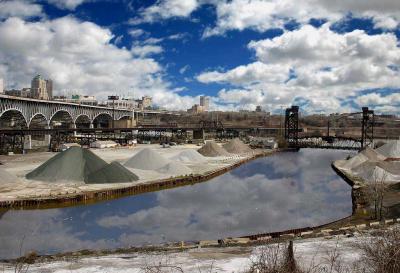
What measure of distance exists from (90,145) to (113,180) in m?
46.2

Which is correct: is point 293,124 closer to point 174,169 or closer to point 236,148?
point 236,148

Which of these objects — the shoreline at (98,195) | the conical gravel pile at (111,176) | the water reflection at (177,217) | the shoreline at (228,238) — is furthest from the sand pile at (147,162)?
the water reflection at (177,217)

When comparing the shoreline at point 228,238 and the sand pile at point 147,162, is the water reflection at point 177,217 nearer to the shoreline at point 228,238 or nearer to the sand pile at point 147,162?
the shoreline at point 228,238

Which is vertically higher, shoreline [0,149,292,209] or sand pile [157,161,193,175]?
sand pile [157,161,193,175]

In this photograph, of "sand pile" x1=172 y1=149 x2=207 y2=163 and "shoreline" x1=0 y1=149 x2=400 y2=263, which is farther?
"sand pile" x1=172 y1=149 x2=207 y2=163

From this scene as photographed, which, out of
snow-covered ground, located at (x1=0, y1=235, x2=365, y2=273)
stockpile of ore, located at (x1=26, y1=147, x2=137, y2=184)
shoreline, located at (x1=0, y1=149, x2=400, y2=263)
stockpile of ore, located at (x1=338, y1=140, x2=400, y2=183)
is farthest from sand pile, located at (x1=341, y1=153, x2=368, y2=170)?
snow-covered ground, located at (x1=0, y1=235, x2=365, y2=273)

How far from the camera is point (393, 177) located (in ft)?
140

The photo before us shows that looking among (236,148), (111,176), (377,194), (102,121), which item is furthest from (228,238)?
(102,121)

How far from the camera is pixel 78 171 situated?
39812 millimetres

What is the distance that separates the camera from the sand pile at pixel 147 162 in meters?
47.9

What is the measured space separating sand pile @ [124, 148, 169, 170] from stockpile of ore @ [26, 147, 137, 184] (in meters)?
6.73

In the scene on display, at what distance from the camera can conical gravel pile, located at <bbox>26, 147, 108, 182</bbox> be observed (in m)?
39.0

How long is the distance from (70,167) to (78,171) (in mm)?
992

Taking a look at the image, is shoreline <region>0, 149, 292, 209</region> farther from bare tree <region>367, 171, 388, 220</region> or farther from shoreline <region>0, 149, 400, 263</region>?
bare tree <region>367, 171, 388, 220</region>
